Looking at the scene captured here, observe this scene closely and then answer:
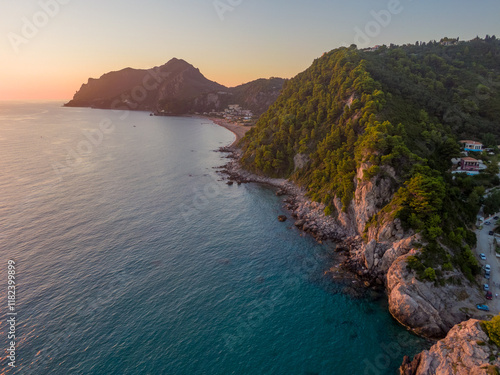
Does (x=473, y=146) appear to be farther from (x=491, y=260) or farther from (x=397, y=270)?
(x=397, y=270)

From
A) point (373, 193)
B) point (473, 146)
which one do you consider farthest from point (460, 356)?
point (473, 146)

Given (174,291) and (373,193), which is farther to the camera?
(373,193)

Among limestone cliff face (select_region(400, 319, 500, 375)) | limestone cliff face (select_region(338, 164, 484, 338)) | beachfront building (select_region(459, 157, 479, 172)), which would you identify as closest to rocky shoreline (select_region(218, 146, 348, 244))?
limestone cliff face (select_region(338, 164, 484, 338))

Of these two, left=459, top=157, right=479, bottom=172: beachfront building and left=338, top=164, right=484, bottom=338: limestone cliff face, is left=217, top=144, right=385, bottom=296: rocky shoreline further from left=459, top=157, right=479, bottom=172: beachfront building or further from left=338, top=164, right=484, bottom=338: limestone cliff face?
left=459, top=157, right=479, bottom=172: beachfront building

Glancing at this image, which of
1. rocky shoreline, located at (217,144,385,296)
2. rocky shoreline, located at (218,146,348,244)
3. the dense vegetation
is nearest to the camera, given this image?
the dense vegetation

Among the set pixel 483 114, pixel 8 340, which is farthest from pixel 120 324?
pixel 483 114

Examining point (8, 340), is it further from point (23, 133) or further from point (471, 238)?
point (23, 133)
